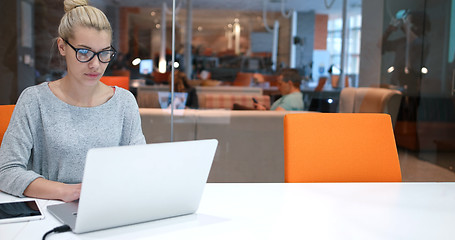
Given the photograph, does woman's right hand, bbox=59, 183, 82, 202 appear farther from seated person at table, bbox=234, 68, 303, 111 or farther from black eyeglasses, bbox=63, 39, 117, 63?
seated person at table, bbox=234, 68, 303, 111

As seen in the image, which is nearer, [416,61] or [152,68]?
[152,68]

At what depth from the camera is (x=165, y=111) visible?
12.0 ft

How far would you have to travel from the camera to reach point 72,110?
67.2 inches

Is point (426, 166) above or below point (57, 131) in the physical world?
below

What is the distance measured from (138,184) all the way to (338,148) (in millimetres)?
1159

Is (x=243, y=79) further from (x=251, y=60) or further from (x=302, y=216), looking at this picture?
(x=302, y=216)

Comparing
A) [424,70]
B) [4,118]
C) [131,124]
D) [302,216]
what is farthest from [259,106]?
[302,216]

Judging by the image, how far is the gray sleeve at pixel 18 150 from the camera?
4.68 ft

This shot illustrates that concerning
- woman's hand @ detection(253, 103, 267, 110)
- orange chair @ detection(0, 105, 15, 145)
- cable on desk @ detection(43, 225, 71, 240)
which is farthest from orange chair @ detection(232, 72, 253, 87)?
cable on desk @ detection(43, 225, 71, 240)

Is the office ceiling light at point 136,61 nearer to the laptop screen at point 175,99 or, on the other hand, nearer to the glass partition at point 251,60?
the glass partition at point 251,60

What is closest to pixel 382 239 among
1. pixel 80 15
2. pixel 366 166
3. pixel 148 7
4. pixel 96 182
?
pixel 96 182

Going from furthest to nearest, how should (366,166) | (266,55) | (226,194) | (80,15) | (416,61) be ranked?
1. (416,61)
2. (266,55)
3. (366,166)
4. (80,15)
5. (226,194)

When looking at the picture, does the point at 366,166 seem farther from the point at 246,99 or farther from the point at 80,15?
the point at 246,99

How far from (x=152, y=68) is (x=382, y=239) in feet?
9.04
